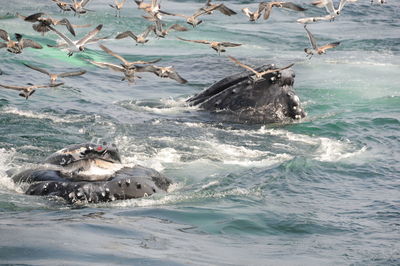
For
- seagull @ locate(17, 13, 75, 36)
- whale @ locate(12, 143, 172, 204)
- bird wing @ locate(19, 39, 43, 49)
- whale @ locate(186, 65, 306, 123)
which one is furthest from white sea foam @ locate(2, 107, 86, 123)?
whale @ locate(12, 143, 172, 204)

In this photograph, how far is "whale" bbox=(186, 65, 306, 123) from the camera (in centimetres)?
1678

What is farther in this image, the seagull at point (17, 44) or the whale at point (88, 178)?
the seagull at point (17, 44)

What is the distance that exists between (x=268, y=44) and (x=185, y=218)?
19.3 metres

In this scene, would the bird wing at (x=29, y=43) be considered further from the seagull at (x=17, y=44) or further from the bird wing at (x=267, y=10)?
the bird wing at (x=267, y=10)

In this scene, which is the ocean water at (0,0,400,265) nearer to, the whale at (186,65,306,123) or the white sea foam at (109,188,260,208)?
the white sea foam at (109,188,260,208)

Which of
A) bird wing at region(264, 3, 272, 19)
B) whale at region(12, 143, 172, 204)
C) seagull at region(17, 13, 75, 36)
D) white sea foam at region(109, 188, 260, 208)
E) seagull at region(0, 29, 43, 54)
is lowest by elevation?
white sea foam at region(109, 188, 260, 208)

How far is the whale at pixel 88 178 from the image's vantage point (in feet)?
35.7

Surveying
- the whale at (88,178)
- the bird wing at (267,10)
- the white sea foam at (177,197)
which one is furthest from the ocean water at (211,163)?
the bird wing at (267,10)

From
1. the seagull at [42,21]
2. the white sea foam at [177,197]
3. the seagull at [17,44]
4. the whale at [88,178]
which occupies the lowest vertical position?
the white sea foam at [177,197]

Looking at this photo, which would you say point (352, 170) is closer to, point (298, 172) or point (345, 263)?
point (298, 172)

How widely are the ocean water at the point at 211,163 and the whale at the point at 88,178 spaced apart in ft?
0.49

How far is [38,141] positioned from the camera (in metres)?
15.0

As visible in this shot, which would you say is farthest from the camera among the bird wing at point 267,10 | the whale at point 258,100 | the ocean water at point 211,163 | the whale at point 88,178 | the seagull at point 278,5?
the whale at point 258,100

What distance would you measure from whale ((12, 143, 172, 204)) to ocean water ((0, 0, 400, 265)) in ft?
0.49
